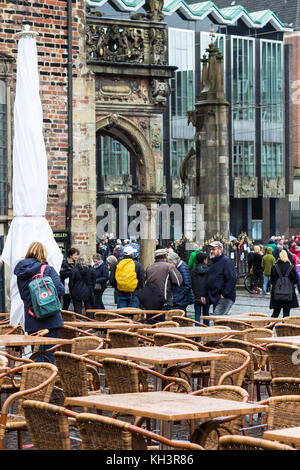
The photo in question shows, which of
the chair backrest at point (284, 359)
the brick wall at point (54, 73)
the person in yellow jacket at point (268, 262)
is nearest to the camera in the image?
the chair backrest at point (284, 359)

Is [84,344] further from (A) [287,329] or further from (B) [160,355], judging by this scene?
(A) [287,329]

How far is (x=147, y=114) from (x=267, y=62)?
4570cm

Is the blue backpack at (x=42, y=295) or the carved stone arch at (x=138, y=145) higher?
the carved stone arch at (x=138, y=145)

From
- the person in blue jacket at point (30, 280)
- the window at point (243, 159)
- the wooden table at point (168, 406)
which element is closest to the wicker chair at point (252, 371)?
the person in blue jacket at point (30, 280)

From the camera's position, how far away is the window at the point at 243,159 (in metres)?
70.1

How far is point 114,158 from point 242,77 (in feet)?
37.6

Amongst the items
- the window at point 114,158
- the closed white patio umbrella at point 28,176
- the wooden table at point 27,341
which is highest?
the window at point 114,158

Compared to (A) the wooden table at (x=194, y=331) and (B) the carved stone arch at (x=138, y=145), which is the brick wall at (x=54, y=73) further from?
(A) the wooden table at (x=194, y=331)

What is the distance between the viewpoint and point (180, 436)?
9.75 meters

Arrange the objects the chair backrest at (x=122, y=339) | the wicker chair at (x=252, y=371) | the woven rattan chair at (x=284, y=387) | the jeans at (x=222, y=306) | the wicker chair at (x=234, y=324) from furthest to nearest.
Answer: the jeans at (x=222, y=306), the wicker chair at (x=234, y=324), the chair backrest at (x=122, y=339), the wicker chair at (x=252, y=371), the woven rattan chair at (x=284, y=387)

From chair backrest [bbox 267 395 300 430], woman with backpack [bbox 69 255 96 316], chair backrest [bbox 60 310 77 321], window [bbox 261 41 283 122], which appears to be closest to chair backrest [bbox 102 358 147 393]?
chair backrest [bbox 267 395 300 430]

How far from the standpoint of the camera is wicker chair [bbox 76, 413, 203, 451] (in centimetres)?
581

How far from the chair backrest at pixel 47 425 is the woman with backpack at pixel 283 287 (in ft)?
38.6
